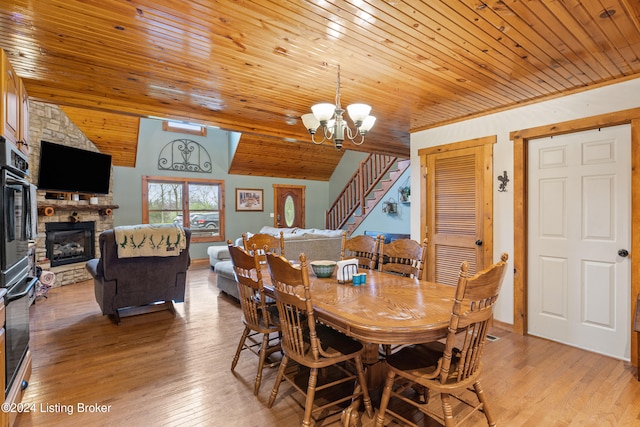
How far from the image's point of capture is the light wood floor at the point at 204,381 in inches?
82.0

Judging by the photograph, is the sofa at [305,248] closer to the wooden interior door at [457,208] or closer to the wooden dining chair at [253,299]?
the wooden interior door at [457,208]

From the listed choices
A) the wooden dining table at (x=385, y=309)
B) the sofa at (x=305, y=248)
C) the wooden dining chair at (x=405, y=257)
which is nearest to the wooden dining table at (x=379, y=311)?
the wooden dining table at (x=385, y=309)

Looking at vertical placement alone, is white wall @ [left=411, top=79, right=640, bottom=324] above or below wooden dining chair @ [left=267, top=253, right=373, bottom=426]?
above

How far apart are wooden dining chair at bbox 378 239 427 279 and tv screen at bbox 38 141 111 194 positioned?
5.45 meters

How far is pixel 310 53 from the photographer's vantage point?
2.37 m

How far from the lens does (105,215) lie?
664 centimetres

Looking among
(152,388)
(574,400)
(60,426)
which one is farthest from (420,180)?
(60,426)

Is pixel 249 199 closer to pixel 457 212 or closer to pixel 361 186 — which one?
pixel 361 186

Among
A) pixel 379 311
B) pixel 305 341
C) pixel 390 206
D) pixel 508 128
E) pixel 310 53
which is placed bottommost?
pixel 305 341

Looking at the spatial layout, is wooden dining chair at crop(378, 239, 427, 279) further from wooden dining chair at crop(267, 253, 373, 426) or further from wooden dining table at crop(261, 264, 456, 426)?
wooden dining chair at crop(267, 253, 373, 426)

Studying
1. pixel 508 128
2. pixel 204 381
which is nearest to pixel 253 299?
pixel 204 381

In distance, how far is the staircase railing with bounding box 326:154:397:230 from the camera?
7.38m

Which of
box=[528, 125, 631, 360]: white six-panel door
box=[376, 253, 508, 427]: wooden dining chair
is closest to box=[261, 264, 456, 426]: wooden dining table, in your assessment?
box=[376, 253, 508, 427]: wooden dining chair

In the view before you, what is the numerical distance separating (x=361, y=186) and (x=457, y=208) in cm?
383
